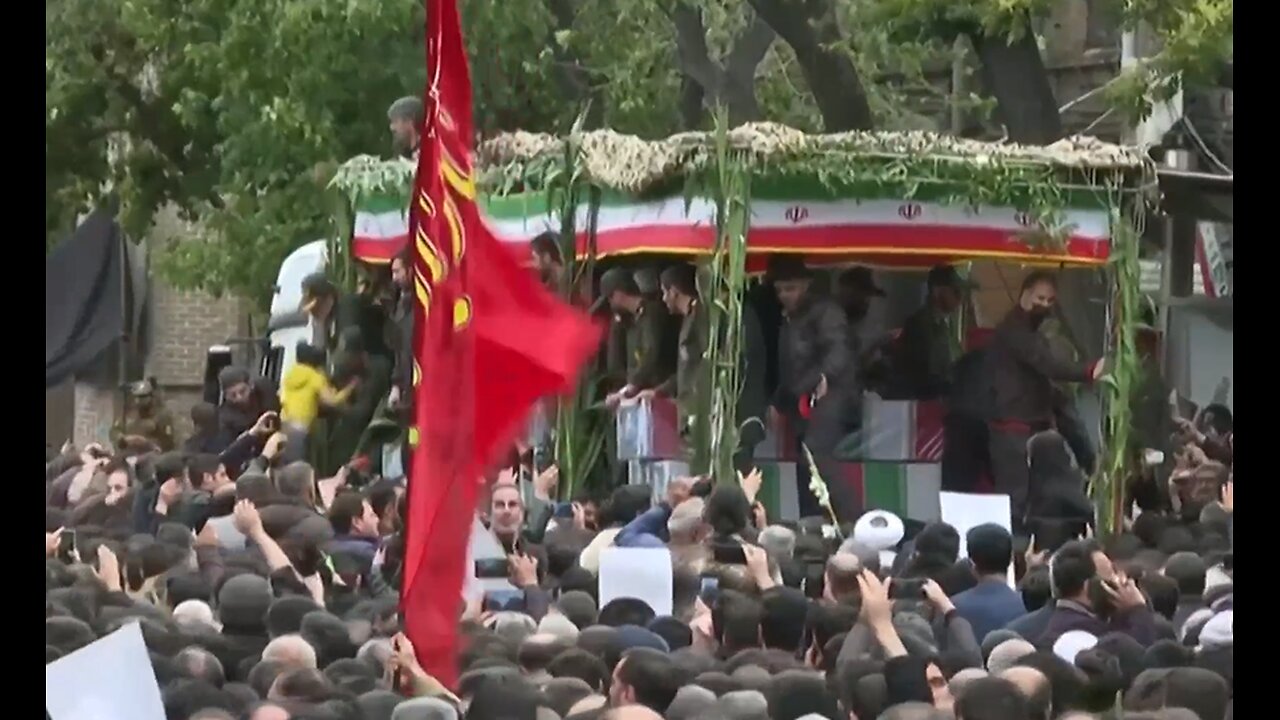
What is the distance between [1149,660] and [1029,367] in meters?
4.69

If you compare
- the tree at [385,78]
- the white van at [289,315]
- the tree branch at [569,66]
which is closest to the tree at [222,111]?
the tree at [385,78]

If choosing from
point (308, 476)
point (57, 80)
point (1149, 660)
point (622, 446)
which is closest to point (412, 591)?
point (1149, 660)

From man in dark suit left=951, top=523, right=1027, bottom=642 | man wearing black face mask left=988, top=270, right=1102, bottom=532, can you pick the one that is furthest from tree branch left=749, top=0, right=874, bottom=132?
man in dark suit left=951, top=523, right=1027, bottom=642

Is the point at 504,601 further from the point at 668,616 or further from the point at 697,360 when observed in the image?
the point at 697,360

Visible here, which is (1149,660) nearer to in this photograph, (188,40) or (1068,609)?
(1068,609)

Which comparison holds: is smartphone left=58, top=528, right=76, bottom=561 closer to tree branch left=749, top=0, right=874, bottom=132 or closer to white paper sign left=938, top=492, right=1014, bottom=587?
white paper sign left=938, top=492, right=1014, bottom=587

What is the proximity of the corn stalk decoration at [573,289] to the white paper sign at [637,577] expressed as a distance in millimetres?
4079

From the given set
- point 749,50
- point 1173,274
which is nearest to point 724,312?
point 1173,274

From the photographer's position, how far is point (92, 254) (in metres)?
12.1

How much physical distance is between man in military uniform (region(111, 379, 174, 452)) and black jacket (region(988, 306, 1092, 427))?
6.37m

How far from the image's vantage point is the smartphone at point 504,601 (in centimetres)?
699

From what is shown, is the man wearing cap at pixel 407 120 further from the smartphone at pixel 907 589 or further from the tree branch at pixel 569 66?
the tree branch at pixel 569 66

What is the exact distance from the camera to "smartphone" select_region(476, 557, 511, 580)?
7180mm

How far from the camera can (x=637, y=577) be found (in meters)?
6.75
